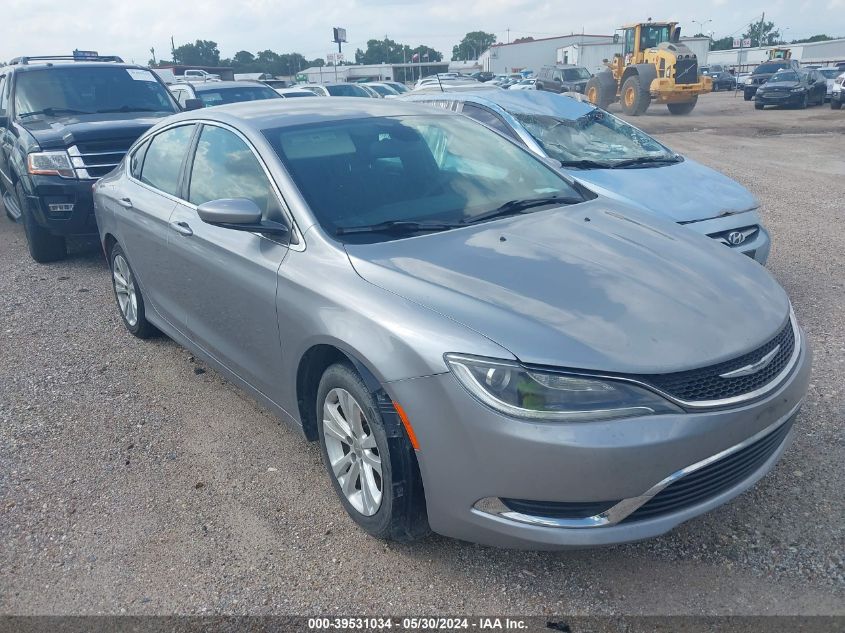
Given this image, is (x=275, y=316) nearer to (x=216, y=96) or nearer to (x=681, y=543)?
(x=681, y=543)

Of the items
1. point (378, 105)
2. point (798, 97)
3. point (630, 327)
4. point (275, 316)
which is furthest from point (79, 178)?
point (798, 97)

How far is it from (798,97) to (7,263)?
26.5 meters

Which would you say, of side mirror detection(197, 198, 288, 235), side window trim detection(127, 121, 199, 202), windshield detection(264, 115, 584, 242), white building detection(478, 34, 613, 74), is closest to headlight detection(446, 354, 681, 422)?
windshield detection(264, 115, 584, 242)

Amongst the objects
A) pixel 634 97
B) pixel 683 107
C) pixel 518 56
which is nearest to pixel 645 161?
pixel 634 97

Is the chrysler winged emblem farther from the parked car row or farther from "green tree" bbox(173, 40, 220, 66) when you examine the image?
"green tree" bbox(173, 40, 220, 66)

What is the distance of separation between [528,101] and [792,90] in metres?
23.3

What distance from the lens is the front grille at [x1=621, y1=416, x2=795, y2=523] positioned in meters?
2.51

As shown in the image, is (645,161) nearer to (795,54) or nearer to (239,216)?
(239,216)

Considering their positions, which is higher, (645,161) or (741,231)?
(645,161)

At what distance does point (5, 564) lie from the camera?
304cm

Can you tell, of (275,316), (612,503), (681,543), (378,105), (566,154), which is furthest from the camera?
(566,154)

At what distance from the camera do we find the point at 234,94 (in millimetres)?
13500

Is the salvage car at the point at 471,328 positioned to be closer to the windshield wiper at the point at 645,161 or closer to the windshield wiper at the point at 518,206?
the windshield wiper at the point at 518,206

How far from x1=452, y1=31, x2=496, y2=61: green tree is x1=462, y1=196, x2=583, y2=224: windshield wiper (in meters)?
111
